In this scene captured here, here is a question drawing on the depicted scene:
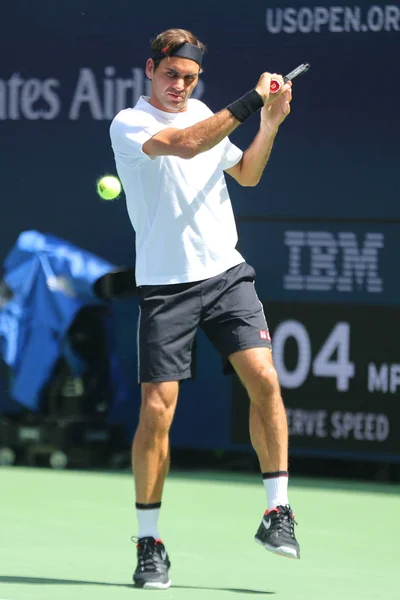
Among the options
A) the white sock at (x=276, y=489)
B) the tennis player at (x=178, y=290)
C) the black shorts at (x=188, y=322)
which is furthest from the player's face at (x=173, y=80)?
the white sock at (x=276, y=489)

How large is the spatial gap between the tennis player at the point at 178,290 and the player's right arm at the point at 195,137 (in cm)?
9

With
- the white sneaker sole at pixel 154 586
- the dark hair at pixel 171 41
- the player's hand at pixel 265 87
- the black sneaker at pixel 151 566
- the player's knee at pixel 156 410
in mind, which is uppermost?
the dark hair at pixel 171 41

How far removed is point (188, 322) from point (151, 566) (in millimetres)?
786

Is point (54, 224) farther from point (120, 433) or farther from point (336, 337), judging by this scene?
point (336, 337)

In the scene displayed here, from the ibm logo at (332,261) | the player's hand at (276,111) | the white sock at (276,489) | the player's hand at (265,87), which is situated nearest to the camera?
the player's hand at (265,87)

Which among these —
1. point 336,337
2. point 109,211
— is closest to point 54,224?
point 109,211

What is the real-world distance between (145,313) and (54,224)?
2.89 meters

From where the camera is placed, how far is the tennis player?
4.81 metres

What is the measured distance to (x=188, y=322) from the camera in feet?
16.1

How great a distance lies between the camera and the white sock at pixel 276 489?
15.9 ft

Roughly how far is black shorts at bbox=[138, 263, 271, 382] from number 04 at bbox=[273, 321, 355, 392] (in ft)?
7.43

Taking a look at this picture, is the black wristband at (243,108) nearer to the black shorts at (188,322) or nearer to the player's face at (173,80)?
the player's face at (173,80)

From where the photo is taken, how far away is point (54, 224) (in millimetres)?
7715

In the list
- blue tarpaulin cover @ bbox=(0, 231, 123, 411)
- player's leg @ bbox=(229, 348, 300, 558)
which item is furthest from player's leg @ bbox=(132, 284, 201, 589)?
blue tarpaulin cover @ bbox=(0, 231, 123, 411)
